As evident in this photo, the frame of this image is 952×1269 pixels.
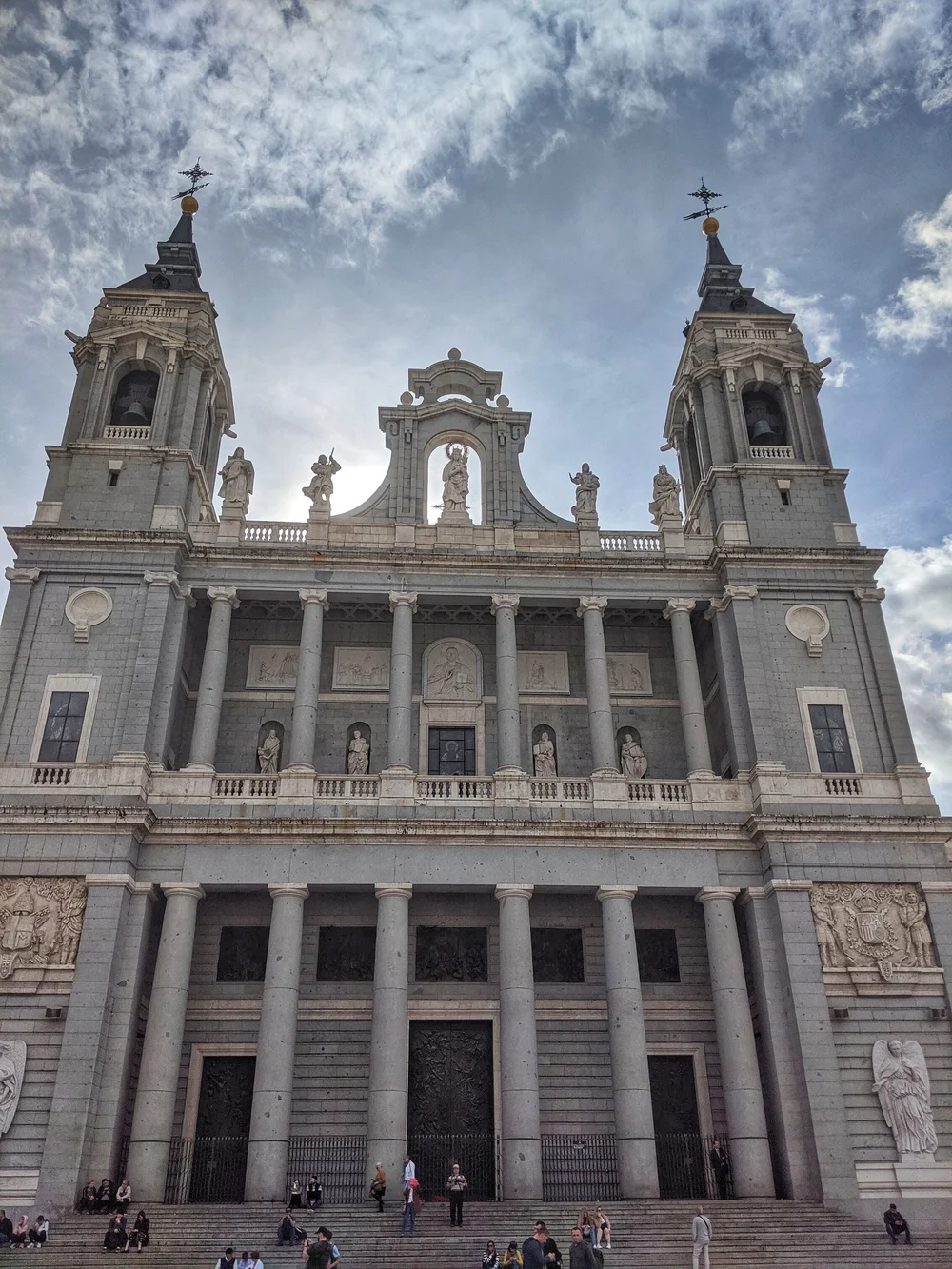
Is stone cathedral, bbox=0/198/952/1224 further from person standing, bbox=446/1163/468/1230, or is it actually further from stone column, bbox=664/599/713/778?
person standing, bbox=446/1163/468/1230

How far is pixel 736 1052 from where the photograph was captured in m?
24.4

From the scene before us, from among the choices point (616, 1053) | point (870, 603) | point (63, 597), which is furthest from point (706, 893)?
point (63, 597)

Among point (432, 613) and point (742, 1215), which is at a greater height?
point (432, 613)

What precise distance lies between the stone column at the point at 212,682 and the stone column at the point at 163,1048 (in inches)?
140

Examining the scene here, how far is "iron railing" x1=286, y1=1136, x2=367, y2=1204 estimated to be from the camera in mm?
23688

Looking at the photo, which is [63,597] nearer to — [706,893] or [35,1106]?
[35,1106]

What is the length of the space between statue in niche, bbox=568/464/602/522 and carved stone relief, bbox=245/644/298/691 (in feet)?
31.8

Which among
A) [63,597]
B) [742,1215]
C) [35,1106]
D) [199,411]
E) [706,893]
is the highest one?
[199,411]

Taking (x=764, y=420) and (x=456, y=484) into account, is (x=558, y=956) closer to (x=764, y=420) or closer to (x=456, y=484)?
(x=456, y=484)

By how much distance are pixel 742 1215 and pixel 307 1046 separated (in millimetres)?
11053

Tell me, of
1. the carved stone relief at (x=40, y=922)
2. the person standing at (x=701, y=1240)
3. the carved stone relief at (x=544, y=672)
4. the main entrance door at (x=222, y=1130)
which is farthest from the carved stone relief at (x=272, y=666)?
the person standing at (x=701, y=1240)

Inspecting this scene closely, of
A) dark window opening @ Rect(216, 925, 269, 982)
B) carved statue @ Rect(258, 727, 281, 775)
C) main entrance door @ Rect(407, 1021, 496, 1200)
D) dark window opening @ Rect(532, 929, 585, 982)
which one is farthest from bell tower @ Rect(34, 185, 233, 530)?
main entrance door @ Rect(407, 1021, 496, 1200)

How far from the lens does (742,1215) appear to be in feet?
70.2

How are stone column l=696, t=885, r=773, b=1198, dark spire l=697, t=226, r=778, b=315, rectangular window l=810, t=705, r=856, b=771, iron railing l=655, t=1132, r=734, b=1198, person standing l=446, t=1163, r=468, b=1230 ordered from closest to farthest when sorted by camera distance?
person standing l=446, t=1163, r=468, b=1230 < stone column l=696, t=885, r=773, b=1198 < iron railing l=655, t=1132, r=734, b=1198 < rectangular window l=810, t=705, r=856, b=771 < dark spire l=697, t=226, r=778, b=315
